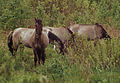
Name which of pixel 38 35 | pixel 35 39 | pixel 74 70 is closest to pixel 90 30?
pixel 35 39

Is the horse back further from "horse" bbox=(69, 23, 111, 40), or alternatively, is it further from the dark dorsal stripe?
"horse" bbox=(69, 23, 111, 40)

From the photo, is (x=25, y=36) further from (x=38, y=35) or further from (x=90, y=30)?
(x=90, y=30)

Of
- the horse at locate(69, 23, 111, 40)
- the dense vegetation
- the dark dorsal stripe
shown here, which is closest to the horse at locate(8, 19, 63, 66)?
the dark dorsal stripe

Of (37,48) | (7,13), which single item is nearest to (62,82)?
(37,48)

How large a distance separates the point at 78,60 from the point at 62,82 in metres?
0.91

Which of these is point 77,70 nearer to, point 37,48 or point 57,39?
point 37,48

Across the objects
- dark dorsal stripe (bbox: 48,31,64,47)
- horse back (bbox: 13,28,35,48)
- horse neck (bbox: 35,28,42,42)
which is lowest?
dark dorsal stripe (bbox: 48,31,64,47)

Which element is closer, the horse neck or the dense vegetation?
the dense vegetation

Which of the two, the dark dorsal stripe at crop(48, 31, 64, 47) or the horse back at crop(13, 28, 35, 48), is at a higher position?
the horse back at crop(13, 28, 35, 48)

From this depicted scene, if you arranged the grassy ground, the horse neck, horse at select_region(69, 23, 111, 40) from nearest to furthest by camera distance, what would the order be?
the grassy ground
the horse neck
horse at select_region(69, 23, 111, 40)

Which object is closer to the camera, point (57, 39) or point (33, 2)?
point (57, 39)

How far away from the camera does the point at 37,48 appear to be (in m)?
6.75

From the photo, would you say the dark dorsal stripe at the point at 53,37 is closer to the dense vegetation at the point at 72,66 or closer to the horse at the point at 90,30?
the dense vegetation at the point at 72,66

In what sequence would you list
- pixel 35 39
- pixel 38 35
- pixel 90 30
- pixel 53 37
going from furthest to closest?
pixel 90 30 → pixel 53 37 → pixel 35 39 → pixel 38 35
